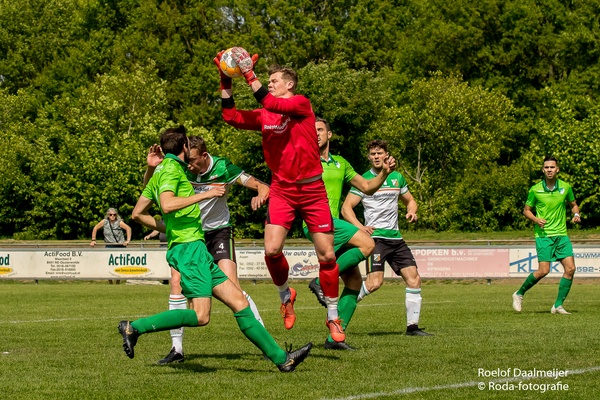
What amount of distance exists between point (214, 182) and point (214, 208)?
414 millimetres

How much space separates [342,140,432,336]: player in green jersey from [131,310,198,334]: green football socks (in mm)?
4289

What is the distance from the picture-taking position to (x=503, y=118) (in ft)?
184

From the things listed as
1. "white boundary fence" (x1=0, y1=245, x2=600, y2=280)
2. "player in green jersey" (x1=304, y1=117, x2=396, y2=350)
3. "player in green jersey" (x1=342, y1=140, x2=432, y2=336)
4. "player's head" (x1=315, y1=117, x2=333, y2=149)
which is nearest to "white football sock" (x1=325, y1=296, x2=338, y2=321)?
"player in green jersey" (x1=304, y1=117, x2=396, y2=350)

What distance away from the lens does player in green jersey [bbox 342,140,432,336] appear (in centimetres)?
1302

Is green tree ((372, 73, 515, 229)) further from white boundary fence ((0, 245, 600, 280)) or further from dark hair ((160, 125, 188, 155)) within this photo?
dark hair ((160, 125, 188, 155))

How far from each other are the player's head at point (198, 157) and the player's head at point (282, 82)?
1.02 metres

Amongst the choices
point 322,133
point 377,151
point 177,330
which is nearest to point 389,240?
point 377,151

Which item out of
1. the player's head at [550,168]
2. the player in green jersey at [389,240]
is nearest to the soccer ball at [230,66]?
the player in green jersey at [389,240]

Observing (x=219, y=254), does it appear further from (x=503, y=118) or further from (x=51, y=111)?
(x=51, y=111)

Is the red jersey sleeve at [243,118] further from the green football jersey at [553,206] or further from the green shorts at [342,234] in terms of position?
the green football jersey at [553,206]

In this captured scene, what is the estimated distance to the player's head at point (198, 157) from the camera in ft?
35.1

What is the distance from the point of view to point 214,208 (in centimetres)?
1119

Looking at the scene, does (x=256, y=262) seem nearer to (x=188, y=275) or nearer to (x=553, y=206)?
(x=553, y=206)

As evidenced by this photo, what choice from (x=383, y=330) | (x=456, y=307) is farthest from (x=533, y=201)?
(x=383, y=330)
